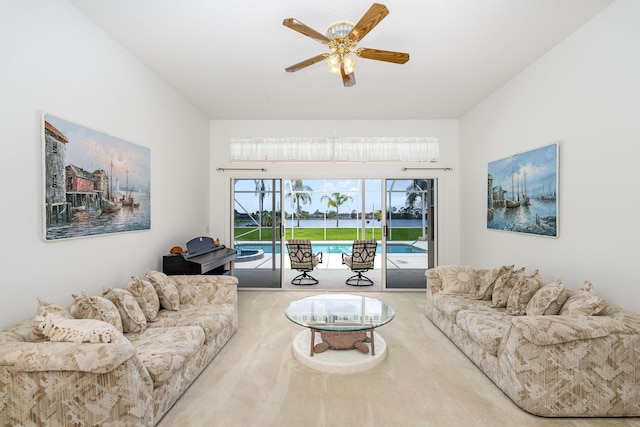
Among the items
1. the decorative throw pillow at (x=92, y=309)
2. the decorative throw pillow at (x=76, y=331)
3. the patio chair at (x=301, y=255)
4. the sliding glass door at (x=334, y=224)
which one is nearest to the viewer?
the decorative throw pillow at (x=76, y=331)

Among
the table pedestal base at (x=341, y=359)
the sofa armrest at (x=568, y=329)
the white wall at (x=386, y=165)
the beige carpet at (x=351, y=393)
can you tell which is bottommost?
the beige carpet at (x=351, y=393)

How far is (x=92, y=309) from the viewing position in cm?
220

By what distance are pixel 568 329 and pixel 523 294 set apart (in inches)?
35.8

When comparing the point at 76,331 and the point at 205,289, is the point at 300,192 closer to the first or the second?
the point at 205,289

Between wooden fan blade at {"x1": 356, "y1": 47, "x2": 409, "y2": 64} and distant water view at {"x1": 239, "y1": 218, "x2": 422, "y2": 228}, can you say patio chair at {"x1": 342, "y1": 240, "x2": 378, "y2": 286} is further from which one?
wooden fan blade at {"x1": 356, "y1": 47, "x2": 409, "y2": 64}

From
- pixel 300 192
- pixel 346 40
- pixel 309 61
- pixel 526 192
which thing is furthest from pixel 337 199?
pixel 346 40

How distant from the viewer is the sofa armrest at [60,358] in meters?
1.62

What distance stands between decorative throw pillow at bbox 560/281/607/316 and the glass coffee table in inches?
55.2

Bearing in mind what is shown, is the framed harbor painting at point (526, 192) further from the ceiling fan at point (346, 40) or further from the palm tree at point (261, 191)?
the palm tree at point (261, 191)

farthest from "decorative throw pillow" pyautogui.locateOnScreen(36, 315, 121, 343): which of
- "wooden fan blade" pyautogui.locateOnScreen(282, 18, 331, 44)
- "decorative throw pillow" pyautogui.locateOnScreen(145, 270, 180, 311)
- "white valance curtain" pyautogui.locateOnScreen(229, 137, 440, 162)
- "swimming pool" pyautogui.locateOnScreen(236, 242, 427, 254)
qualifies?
"swimming pool" pyautogui.locateOnScreen(236, 242, 427, 254)

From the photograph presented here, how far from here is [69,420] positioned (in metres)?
1.67

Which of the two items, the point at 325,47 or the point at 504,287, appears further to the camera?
the point at 504,287

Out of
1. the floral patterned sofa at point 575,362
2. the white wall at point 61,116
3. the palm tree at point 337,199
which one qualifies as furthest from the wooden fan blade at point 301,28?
the palm tree at point 337,199

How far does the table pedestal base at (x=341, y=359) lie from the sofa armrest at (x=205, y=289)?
0.96 m
